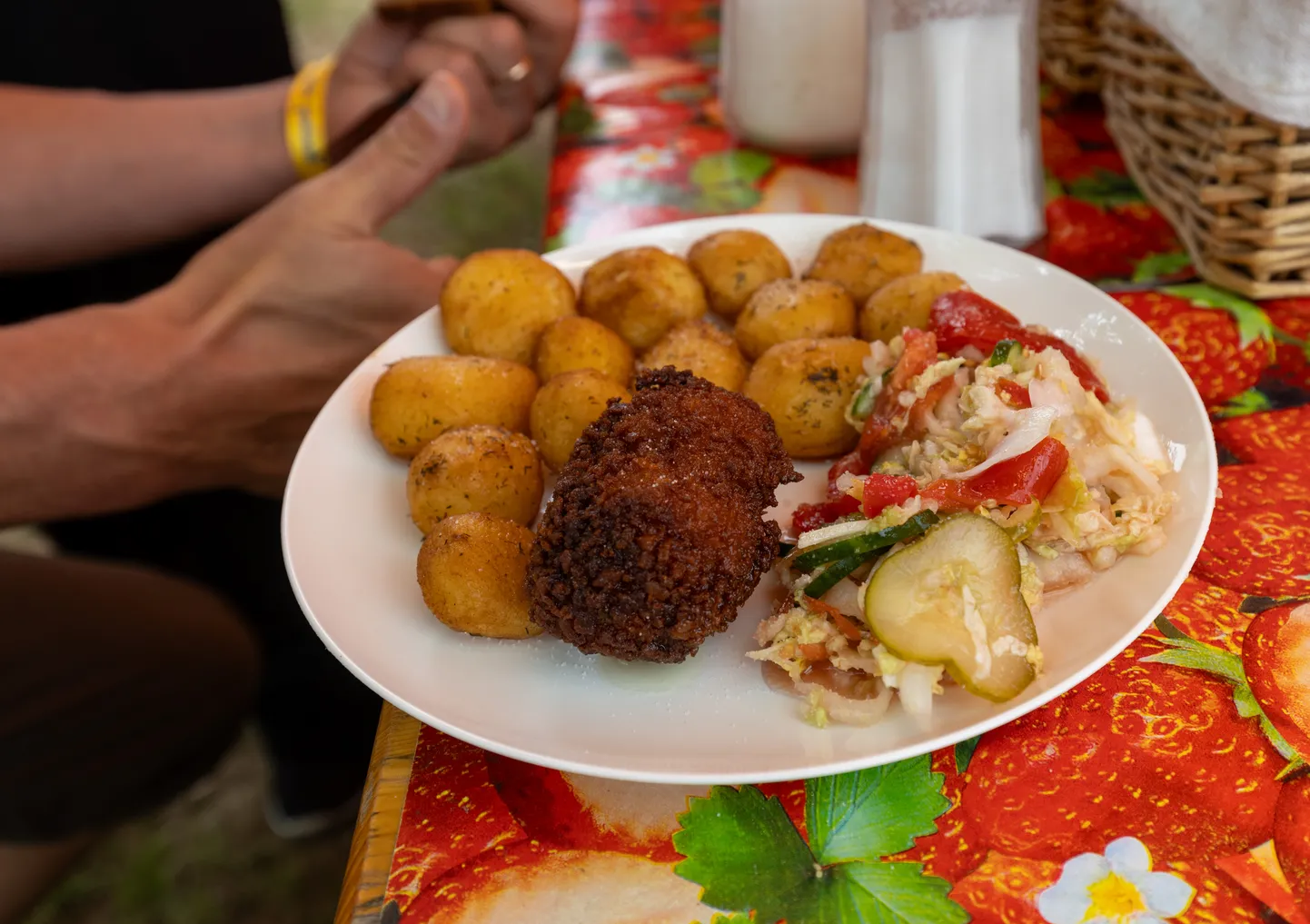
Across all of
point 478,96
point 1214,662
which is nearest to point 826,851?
point 1214,662

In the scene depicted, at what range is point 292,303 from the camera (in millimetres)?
1405

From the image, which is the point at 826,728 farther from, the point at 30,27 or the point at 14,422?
the point at 30,27

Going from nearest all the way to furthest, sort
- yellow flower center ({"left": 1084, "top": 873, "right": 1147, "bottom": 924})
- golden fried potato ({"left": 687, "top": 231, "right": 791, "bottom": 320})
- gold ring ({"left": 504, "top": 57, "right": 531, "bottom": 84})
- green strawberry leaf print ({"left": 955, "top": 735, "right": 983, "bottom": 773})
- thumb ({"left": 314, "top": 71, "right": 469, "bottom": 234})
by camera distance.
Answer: yellow flower center ({"left": 1084, "top": 873, "right": 1147, "bottom": 924}) < green strawberry leaf print ({"left": 955, "top": 735, "right": 983, "bottom": 773}) < golden fried potato ({"left": 687, "top": 231, "right": 791, "bottom": 320}) < thumb ({"left": 314, "top": 71, "right": 469, "bottom": 234}) < gold ring ({"left": 504, "top": 57, "right": 531, "bottom": 84})

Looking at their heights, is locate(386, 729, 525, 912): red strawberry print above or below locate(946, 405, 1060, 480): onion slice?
below

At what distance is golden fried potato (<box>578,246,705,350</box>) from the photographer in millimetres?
1164

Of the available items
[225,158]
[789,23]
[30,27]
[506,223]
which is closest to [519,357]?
[789,23]

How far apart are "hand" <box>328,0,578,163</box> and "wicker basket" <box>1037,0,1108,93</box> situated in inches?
34.8

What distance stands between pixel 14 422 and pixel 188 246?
667 millimetres

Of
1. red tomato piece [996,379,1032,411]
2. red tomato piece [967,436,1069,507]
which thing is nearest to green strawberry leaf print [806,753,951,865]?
red tomato piece [967,436,1069,507]

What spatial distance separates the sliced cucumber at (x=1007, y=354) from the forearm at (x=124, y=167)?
1.35m

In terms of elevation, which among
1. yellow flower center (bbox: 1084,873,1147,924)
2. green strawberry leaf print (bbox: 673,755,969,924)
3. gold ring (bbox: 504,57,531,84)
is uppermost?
gold ring (bbox: 504,57,531,84)

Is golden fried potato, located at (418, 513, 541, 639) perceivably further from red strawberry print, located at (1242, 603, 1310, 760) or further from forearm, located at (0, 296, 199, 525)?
forearm, located at (0, 296, 199, 525)

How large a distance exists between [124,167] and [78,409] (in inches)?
22.3

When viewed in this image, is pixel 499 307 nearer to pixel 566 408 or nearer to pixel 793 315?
pixel 566 408
